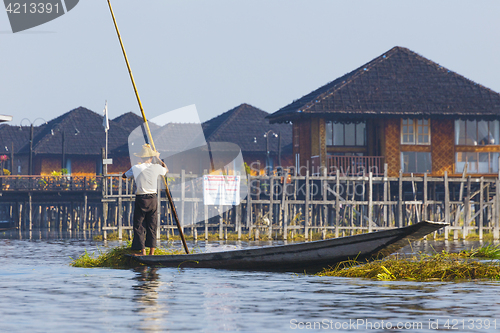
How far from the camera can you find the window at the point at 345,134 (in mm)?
33188

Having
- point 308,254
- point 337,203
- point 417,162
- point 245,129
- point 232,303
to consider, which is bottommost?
point 232,303

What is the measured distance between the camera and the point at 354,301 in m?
10.7

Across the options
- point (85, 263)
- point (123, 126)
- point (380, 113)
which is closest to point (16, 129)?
point (123, 126)

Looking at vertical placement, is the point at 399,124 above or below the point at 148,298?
above

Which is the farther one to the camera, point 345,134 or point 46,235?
point 46,235

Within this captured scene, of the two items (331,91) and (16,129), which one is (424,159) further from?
(16,129)

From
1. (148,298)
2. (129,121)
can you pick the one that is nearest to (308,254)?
(148,298)

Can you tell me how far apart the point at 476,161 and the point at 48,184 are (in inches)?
873

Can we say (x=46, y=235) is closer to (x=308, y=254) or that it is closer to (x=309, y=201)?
(x=309, y=201)

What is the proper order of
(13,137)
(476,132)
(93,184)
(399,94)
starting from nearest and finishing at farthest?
(399,94)
(476,132)
(93,184)
(13,137)

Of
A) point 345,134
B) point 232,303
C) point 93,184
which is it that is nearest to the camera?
point 232,303

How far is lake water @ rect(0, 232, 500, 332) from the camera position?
342 inches

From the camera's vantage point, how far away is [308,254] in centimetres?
1376

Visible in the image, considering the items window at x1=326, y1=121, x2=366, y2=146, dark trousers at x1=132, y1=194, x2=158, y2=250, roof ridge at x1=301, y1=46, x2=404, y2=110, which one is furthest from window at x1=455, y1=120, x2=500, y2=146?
dark trousers at x1=132, y1=194, x2=158, y2=250
